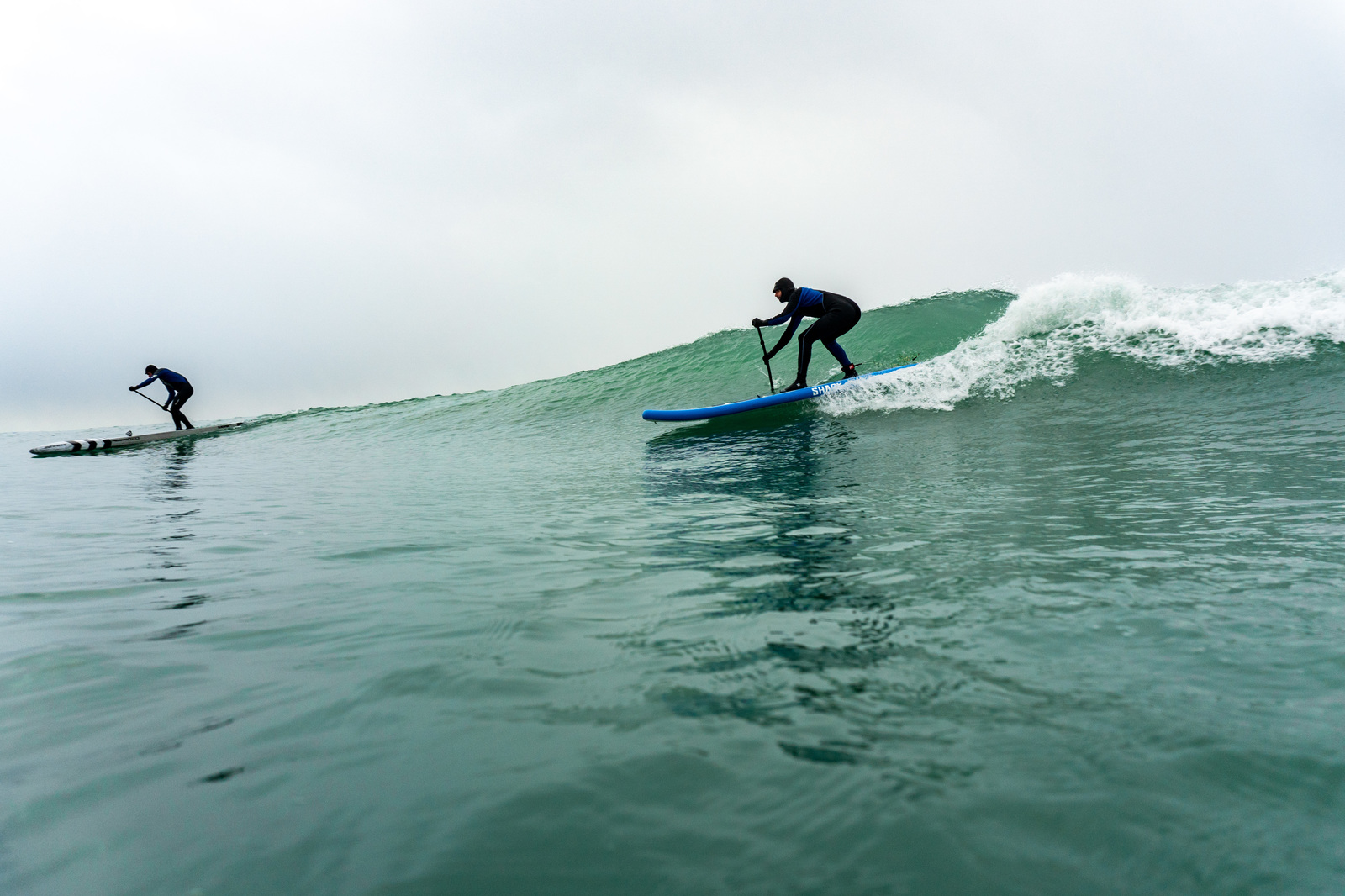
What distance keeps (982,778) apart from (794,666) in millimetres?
804

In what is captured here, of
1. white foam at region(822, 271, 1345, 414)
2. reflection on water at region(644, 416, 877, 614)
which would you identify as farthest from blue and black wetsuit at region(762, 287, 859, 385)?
reflection on water at region(644, 416, 877, 614)

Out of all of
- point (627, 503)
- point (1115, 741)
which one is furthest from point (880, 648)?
point (627, 503)

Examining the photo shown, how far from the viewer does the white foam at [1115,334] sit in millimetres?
10406

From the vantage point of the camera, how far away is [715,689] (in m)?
2.36

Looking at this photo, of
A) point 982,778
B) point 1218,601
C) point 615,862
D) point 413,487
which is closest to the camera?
point 615,862

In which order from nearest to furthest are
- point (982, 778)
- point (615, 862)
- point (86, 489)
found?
point (615, 862), point (982, 778), point (86, 489)

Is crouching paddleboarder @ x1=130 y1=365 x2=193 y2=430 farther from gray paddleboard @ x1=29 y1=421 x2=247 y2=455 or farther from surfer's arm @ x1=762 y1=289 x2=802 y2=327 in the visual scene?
surfer's arm @ x1=762 y1=289 x2=802 y2=327

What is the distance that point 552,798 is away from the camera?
5.92 feet

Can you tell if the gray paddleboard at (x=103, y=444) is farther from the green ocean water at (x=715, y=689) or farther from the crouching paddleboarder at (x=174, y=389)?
the green ocean water at (x=715, y=689)

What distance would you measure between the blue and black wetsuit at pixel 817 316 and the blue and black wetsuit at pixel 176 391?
1498cm

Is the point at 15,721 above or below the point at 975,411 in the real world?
below

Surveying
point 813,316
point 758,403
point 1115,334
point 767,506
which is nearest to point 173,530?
point 767,506

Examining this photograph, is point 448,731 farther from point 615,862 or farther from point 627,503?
point 627,503

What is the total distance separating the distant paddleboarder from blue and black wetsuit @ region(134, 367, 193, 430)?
1489 cm
